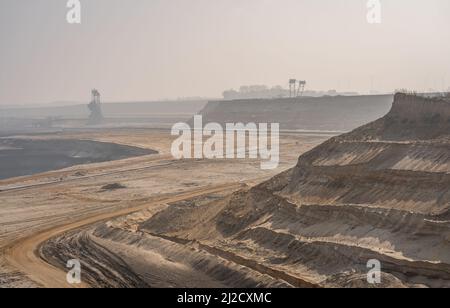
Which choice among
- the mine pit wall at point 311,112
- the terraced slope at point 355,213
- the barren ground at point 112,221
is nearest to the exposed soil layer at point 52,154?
the barren ground at point 112,221

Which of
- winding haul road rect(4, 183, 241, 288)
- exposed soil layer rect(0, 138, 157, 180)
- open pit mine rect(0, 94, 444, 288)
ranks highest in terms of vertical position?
open pit mine rect(0, 94, 444, 288)

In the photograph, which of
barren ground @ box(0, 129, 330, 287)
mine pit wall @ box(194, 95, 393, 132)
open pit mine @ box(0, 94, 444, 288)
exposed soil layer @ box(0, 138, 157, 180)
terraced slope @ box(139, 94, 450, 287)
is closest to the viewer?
terraced slope @ box(139, 94, 450, 287)

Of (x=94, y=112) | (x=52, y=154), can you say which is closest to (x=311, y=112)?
(x=52, y=154)

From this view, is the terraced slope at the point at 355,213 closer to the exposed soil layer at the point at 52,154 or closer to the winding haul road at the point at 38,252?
the winding haul road at the point at 38,252

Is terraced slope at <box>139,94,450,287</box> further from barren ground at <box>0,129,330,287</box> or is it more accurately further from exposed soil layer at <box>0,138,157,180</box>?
exposed soil layer at <box>0,138,157,180</box>

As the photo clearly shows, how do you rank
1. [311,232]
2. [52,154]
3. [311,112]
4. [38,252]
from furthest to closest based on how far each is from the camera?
[311,112]
[52,154]
[38,252]
[311,232]

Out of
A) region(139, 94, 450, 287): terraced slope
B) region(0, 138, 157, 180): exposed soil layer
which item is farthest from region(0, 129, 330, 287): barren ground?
region(0, 138, 157, 180): exposed soil layer

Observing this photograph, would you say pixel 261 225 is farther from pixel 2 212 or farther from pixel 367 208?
pixel 2 212

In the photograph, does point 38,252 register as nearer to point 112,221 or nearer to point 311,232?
point 112,221
